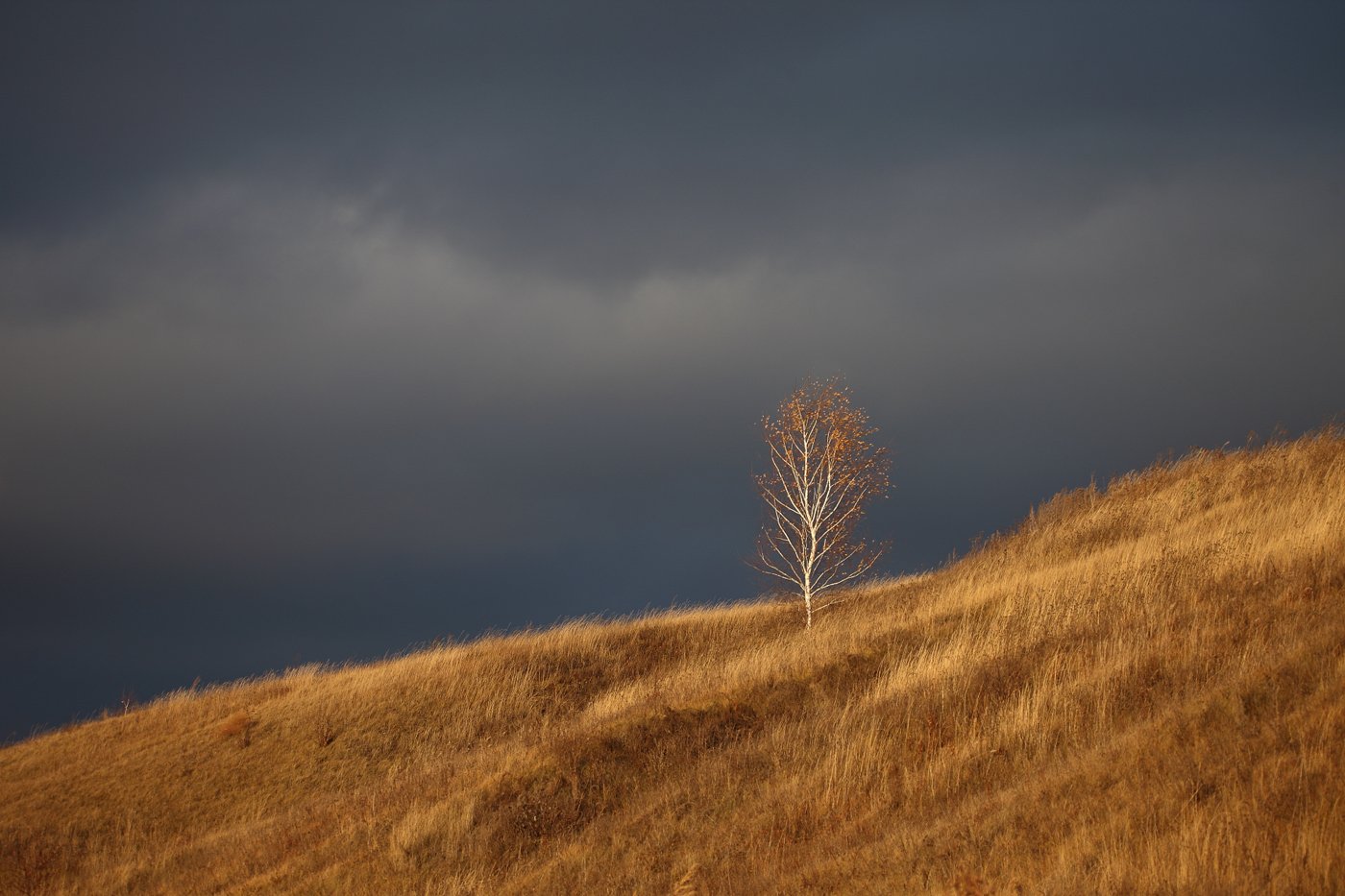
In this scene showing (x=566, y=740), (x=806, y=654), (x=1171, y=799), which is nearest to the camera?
(x=1171, y=799)

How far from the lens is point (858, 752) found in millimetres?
11258

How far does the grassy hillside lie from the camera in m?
7.59

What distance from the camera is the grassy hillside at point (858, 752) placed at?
759cm

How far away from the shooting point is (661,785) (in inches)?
486

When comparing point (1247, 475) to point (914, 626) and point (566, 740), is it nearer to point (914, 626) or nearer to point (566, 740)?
point (914, 626)

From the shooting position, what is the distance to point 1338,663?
876 cm

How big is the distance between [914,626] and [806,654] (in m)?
2.32

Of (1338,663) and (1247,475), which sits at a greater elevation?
(1247,475)

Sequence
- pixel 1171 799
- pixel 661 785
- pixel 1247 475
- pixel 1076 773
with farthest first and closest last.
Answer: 1. pixel 1247 475
2. pixel 661 785
3. pixel 1076 773
4. pixel 1171 799

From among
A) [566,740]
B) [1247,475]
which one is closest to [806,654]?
[566,740]

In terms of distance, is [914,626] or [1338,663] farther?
[914,626]

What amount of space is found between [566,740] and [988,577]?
35.5 ft

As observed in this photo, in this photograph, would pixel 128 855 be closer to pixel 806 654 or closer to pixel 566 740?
pixel 566 740

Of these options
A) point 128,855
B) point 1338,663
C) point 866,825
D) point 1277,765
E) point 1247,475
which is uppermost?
point 1247,475
